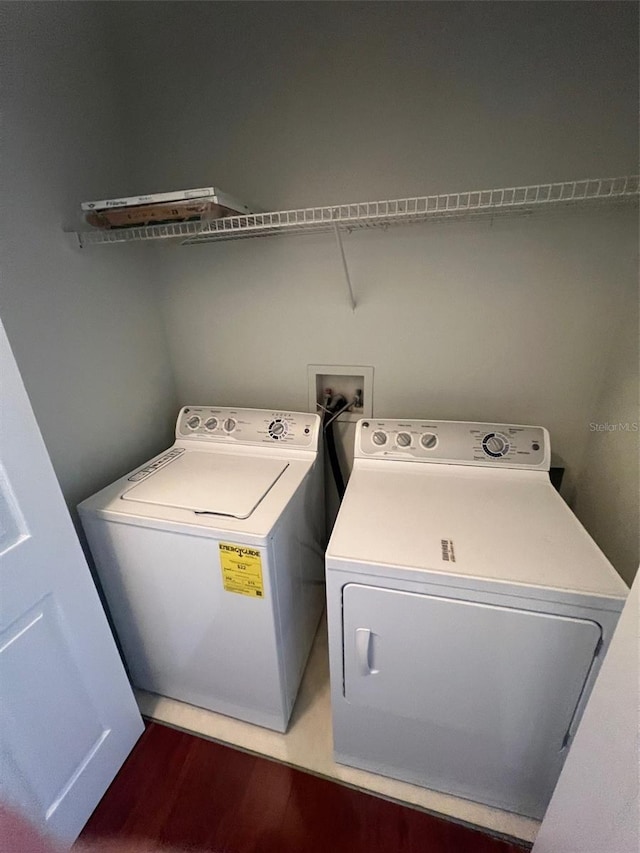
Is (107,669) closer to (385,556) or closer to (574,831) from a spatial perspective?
(385,556)

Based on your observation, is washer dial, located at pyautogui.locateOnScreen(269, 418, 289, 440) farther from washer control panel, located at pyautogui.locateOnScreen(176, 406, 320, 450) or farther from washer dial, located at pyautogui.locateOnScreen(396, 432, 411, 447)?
washer dial, located at pyautogui.locateOnScreen(396, 432, 411, 447)

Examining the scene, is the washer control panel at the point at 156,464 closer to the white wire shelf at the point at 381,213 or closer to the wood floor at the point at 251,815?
the white wire shelf at the point at 381,213

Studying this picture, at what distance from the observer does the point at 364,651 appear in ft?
3.46

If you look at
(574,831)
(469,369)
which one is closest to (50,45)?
(469,369)

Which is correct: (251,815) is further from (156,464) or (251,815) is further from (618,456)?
(618,456)

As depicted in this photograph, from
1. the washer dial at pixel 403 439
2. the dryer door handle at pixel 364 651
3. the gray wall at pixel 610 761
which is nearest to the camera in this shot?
the gray wall at pixel 610 761

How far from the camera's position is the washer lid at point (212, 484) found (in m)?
1.21

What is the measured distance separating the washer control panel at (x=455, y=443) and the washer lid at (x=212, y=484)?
0.41 meters

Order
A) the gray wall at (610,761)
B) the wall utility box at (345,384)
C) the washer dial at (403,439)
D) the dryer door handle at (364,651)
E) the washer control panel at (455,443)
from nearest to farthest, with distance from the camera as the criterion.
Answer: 1. the gray wall at (610,761)
2. the dryer door handle at (364,651)
3. the washer control panel at (455,443)
4. the washer dial at (403,439)
5. the wall utility box at (345,384)

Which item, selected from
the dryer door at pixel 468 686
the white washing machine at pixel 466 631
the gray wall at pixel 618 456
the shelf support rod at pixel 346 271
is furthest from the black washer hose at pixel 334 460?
the gray wall at pixel 618 456

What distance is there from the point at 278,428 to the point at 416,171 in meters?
1.16

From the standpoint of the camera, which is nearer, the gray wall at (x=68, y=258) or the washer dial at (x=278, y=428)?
the gray wall at (x=68, y=258)

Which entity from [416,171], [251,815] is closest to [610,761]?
[251,815]

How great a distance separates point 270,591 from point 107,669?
69 centimetres
